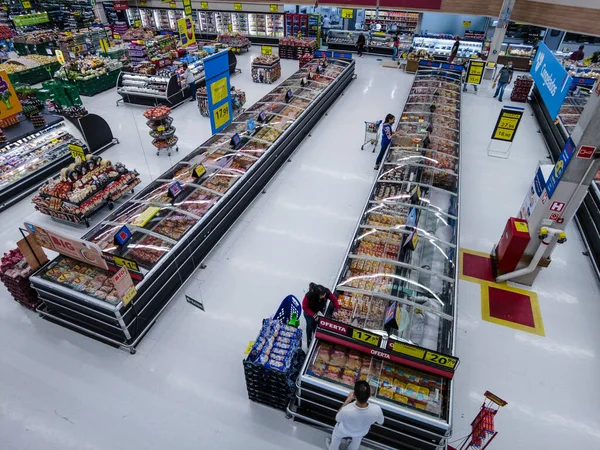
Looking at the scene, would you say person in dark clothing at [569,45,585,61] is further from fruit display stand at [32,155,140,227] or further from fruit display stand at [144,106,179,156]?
fruit display stand at [32,155,140,227]

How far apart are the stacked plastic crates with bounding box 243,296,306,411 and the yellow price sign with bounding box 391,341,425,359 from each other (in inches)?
46.1

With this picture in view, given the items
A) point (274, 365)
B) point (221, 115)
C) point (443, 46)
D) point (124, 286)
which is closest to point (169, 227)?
point (124, 286)

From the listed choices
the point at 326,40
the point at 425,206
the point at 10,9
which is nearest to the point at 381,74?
the point at 326,40

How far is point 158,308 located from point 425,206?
15.6 ft

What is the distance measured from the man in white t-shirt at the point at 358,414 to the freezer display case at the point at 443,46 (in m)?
17.4

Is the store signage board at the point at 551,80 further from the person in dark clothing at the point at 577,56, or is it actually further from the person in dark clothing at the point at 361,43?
the person in dark clothing at the point at 361,43

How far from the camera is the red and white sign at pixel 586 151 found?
487 cm

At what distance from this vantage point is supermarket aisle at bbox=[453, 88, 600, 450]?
14.3 feet

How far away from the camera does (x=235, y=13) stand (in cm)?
2062

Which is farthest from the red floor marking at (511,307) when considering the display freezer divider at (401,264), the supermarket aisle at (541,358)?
the display freezer divider at (401,264)

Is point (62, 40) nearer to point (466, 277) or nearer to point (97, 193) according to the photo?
point (97, 193)

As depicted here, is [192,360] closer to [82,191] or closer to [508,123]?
[82,191]

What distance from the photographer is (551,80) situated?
8492 millimetres

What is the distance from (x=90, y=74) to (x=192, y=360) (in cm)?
1331
